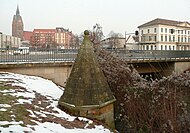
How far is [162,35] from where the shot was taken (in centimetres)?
7612

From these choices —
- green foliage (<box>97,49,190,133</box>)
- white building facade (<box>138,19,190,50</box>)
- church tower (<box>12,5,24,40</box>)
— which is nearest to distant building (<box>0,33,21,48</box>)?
green foliage (<box>97,49,190,133</box>)

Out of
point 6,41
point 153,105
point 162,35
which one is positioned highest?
point 162,35

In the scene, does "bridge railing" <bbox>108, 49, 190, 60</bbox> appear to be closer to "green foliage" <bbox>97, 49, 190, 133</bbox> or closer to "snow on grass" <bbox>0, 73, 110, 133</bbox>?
"green foliage" <bbox>97, 49, 190, 133</bbox>

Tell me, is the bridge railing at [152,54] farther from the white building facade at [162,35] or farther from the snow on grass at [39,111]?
the white building facade at [162,35]

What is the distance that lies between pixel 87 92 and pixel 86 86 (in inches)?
10.5

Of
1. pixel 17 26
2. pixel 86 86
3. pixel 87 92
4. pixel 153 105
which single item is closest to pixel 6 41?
pixel 86 86

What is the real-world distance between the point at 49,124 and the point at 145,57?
18.3 m

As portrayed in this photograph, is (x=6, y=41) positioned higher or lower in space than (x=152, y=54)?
higher

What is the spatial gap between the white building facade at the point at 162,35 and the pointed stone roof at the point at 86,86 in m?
69.2

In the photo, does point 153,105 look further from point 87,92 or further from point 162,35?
point 162,35

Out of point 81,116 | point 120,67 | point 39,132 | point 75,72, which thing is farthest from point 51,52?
point 39,132

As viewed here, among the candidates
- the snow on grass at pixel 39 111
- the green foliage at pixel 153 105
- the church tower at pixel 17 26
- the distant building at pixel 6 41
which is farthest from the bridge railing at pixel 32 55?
the church tower at pixel 17 26

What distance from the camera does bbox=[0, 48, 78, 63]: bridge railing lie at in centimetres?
1505

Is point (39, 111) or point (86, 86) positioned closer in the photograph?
point (39, 111)
